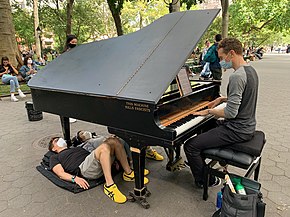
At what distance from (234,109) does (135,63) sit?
105cm

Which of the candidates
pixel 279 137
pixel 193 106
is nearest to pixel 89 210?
pixel 193 106

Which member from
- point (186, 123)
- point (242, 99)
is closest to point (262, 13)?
point (242, 99)

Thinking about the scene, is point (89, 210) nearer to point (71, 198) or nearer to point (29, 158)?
point (71, 198)

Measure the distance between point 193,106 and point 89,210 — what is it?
164 cm

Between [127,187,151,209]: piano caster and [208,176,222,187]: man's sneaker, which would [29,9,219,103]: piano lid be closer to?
[127,187,151,209]: piano caster

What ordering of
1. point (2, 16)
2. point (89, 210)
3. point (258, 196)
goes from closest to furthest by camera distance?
point (258, 196)
point (89, 210)
point (2, 16)

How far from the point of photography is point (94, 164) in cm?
260

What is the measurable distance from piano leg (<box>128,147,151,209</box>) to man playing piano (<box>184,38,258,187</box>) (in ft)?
1.71

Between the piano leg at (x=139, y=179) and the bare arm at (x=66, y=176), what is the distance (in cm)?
57

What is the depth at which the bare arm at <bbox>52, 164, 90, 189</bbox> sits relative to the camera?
260cm

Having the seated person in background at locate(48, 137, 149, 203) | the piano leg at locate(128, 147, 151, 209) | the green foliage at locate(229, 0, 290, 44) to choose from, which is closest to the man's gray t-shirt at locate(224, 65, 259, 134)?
the piano leg at locate(128, 147, 151, 209)

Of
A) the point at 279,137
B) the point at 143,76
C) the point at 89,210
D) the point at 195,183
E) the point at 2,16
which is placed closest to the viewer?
the point at 143,76

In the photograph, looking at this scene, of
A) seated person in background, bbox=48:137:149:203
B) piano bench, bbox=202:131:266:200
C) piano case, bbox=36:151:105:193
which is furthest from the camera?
piano case, bbox=36:151:105:193

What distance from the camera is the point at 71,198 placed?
2451 mm
